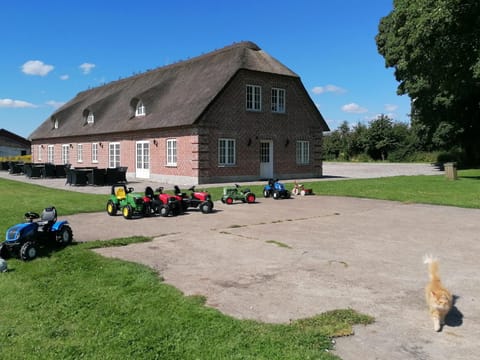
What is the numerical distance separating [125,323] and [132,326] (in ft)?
0.41

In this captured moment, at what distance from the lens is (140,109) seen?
1184 inches

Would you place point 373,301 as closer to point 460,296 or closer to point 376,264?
point 460,296

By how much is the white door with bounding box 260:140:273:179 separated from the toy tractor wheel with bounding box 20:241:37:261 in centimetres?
2085

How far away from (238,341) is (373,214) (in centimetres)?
924

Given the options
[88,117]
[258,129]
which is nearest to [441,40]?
[258,129]

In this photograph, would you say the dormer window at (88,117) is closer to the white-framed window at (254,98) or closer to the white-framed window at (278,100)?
the white-framed window at (254,98)

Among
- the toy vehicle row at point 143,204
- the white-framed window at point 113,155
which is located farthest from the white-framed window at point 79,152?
the toy vehicle row at point 143,204

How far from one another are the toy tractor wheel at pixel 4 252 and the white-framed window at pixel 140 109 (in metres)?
23.0

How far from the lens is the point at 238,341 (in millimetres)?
3881

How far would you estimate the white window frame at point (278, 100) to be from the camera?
91.8 feet

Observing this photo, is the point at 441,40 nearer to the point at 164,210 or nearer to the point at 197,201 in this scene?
the point at 197,201

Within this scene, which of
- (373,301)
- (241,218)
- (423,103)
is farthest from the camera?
(423,103)

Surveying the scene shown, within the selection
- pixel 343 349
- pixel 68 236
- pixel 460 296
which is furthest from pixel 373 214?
pixel 343 349

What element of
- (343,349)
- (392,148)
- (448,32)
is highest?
(448,32)
